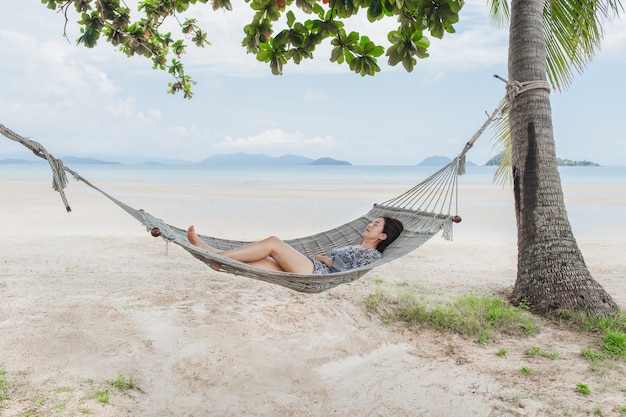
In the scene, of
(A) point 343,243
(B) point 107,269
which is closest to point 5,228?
(B) point 107,269

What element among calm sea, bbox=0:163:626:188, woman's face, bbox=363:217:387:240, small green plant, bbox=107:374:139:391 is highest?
woman's face, bbox=363:217:387:240

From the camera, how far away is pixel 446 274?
4.73 meters

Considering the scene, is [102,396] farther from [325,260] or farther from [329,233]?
[329,233]

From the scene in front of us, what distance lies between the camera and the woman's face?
3.45m

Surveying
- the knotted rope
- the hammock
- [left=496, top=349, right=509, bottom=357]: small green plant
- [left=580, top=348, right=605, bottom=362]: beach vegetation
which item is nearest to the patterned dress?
the hammock

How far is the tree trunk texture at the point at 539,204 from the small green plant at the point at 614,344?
1.03 ft

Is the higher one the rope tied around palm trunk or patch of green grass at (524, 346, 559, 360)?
the rope tied around palm trunk

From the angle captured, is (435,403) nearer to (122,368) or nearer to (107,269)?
(122,368)

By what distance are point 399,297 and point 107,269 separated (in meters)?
2.52

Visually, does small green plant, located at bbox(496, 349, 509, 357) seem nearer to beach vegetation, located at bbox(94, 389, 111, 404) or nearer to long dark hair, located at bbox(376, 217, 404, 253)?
long dark hair, located at bbox(376, 217, 404, 253)

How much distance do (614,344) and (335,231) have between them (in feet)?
5.84

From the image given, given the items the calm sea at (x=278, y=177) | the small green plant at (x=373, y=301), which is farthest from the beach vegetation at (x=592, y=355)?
the calm sea at (x=278, y=177)

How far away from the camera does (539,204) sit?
3.35m

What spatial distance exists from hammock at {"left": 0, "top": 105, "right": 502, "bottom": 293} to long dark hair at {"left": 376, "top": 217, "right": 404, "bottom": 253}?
0.05 m
